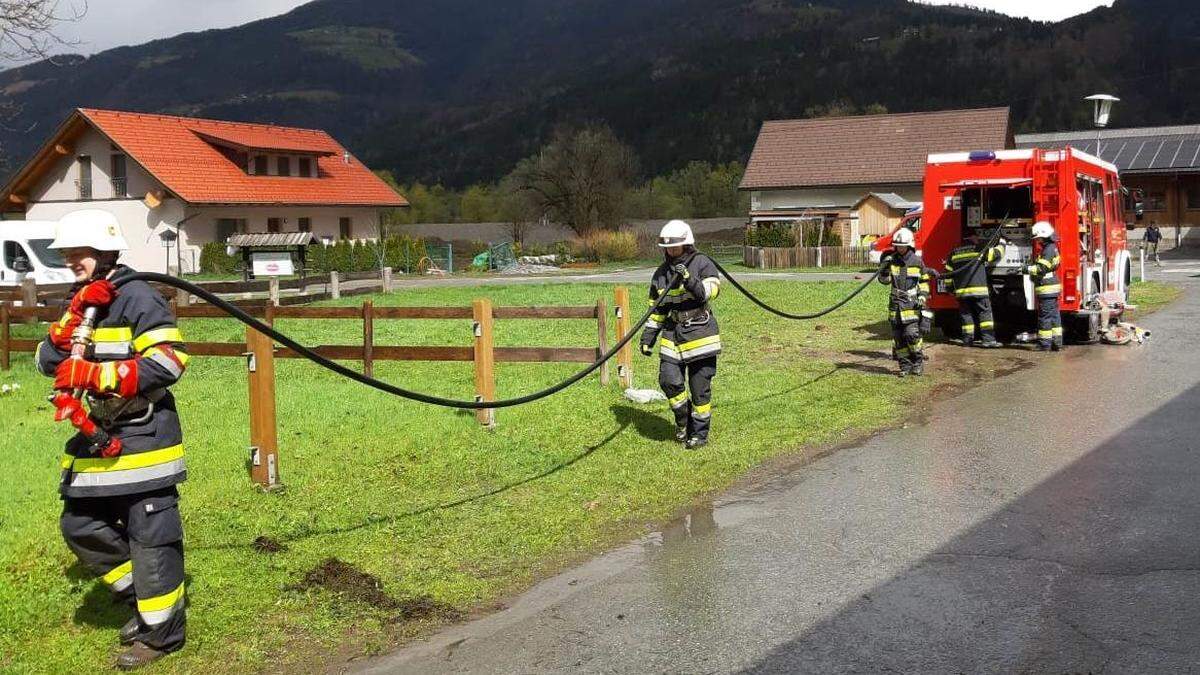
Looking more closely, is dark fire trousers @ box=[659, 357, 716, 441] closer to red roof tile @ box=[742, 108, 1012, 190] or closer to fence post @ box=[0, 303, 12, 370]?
fence post @ box=[0, 303, 12, 370]

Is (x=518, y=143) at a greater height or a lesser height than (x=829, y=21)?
lesser

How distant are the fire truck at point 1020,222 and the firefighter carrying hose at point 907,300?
263 centimetres

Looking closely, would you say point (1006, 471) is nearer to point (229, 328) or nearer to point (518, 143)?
point (229, 328)

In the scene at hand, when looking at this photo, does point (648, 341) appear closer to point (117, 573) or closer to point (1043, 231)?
point (117, 573)

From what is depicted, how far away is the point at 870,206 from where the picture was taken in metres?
44.1

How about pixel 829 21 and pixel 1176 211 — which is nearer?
pixel 1176 211

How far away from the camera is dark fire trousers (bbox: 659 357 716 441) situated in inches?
347

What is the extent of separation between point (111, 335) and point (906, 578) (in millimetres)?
4002

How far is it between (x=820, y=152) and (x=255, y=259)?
33.6 metres

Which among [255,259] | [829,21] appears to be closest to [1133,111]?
[829,21]

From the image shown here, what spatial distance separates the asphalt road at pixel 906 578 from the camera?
4.63 metres

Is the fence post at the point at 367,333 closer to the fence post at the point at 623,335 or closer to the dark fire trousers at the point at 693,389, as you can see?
the fence post at the point at 623,335

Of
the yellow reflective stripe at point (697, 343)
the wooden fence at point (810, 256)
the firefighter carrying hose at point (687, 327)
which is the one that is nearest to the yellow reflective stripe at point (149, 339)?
the firefighter carrying hose at point (687, 327)

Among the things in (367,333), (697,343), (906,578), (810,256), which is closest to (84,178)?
(810,256)
